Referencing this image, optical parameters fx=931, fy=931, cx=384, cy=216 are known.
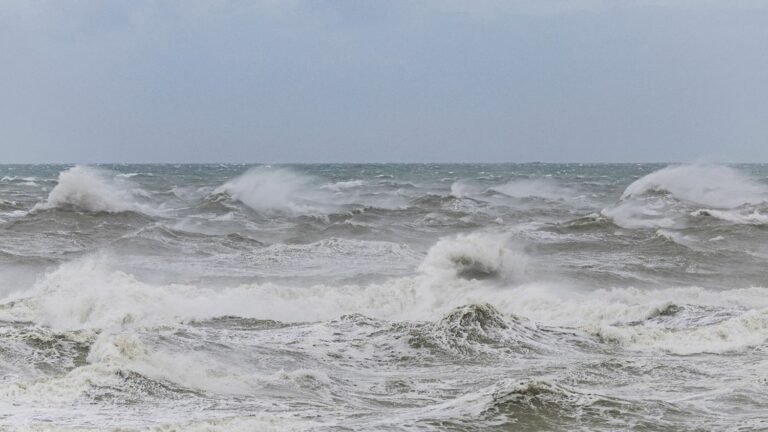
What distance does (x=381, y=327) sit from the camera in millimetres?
11172

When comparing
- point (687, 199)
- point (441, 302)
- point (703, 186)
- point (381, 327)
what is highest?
point (703, 186)

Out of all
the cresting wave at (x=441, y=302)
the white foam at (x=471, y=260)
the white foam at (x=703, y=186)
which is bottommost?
the cresting wave at (x=441, y=302)

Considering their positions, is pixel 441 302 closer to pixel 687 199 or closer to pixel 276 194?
pixel 687 199

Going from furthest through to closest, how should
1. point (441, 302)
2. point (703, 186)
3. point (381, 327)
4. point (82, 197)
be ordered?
point (703, 186) < point (82, 197) < point (441, 302) < point (381, 327)

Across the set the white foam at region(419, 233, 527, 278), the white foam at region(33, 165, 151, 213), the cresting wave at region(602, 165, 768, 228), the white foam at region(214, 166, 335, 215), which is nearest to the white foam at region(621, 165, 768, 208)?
the cresting wave at region(602, 165, 768, 228)

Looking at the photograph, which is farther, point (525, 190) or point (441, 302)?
point (525, 190)

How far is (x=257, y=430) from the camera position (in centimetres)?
655

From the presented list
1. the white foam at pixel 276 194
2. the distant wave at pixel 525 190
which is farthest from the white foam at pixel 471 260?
the distant wave at pixel 525 190

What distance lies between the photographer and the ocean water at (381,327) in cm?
731

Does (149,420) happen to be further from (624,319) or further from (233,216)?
(233,216)

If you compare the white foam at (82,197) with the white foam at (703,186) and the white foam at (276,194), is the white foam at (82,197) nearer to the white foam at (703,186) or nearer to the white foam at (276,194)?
the white foam at (276,194)

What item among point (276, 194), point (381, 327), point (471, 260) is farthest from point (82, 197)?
point (381, 327)

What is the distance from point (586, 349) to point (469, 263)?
5.89 metres

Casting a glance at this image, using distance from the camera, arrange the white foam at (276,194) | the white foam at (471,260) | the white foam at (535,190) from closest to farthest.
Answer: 1. the white foam at (471,260)
2. the white foam at (276,194)
3. the white foam at (535,190)
